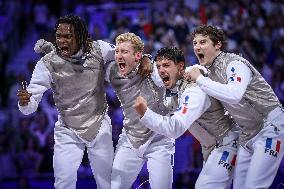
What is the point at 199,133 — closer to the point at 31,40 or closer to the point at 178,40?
the point at 178,40

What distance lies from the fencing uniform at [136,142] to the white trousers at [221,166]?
0.36m

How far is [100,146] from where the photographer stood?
4.78m

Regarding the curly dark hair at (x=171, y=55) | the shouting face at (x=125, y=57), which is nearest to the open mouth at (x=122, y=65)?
the shouting face at (x=125, y=57)

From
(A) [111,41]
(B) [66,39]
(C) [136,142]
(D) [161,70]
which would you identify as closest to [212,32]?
(D) [161,70]

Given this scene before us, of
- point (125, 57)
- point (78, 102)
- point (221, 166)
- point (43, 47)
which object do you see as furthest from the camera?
point (43, 47)

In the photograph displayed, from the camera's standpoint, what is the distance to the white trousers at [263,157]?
13.9 ft

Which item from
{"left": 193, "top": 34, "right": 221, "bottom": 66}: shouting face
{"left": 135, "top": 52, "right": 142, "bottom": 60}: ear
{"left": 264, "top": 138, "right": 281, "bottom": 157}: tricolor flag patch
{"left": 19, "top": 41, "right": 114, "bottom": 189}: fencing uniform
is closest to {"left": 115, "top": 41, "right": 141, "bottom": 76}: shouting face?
{"left": 135, "top": 52, "right": 142, "bottom": 60}: ear

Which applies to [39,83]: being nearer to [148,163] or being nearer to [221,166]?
[148,163]

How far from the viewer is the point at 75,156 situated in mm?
4715

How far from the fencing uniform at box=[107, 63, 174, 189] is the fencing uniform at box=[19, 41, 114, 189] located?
13 centimetres

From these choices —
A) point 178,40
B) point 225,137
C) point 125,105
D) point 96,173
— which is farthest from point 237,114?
point 178,40

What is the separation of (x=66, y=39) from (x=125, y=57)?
511 millimetres

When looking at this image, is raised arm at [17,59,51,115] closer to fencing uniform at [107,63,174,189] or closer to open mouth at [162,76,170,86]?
fencing uniform at [107,63,174,189]

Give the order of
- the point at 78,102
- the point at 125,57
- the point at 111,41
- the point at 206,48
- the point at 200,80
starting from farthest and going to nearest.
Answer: the point at 111,41
the point at 78,102
the point at 125,57
the point at 206,48
the point at 200,80
